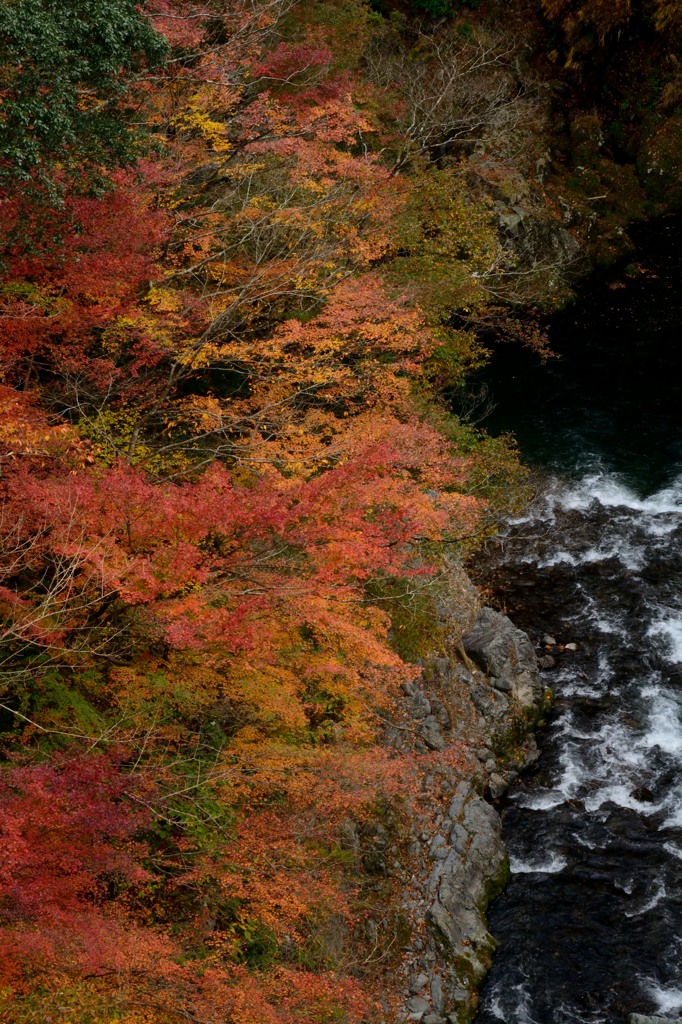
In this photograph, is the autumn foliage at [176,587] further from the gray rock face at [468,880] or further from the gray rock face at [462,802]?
the gray rock face at [468,880]

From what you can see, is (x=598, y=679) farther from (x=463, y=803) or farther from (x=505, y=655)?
(x=463, y=803)

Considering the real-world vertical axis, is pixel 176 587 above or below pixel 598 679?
above

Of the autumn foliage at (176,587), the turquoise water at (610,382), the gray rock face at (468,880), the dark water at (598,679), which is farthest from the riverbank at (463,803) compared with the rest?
the turquoise water at (610,382)

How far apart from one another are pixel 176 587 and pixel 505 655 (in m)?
8.83

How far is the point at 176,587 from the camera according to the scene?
352 inches

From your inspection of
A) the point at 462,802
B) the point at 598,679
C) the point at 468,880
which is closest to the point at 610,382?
the point at 598,679

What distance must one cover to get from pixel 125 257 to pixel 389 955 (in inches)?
428

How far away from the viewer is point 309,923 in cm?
1077

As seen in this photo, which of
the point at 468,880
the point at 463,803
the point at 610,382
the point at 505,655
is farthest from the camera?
the point at 610,382

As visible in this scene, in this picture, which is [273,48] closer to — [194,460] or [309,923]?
[194,460]

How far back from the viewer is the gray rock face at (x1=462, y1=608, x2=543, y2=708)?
15398 millimetres

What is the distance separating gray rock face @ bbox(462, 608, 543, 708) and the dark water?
0.62 metres

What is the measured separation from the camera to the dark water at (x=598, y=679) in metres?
11.3

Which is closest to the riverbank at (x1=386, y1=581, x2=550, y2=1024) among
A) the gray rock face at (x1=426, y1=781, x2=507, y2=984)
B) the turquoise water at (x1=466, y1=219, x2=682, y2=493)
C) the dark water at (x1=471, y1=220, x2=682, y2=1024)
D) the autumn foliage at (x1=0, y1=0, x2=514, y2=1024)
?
the gray rock face at (x1=426, y1=781, x2=507, y2=984)
